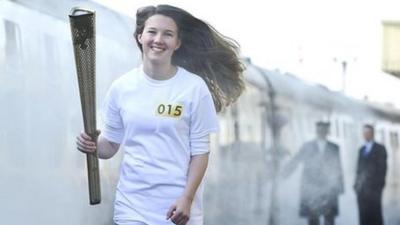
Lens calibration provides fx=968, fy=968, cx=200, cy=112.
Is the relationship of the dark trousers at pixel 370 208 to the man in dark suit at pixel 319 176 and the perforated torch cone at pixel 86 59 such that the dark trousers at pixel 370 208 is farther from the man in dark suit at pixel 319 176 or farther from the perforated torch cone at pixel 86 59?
the perforated torch cone at pixel 86 59

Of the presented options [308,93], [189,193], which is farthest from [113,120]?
[308,93]

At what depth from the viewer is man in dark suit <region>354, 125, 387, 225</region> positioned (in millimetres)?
4441

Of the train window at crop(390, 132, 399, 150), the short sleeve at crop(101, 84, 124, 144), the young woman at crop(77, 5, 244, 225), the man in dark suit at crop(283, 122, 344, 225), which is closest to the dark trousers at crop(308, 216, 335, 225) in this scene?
the man in dark suit at crop(283, 122, 344, 225)

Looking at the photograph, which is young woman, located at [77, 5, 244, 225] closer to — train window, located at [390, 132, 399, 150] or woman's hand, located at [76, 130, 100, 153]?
woman's hand, located at [76, 130, 100, 153]

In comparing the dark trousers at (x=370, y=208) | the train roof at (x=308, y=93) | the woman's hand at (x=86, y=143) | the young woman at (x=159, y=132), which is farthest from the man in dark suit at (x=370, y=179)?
the woman's hand at (x=86, y=143)

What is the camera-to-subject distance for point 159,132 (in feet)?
9.21

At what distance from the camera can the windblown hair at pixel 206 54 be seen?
9.99 ft

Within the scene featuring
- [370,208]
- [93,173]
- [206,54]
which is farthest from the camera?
[370,208]

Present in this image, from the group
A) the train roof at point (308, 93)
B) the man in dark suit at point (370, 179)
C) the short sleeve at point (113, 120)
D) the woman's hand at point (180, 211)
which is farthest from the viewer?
the man in dark suit at point (370, 179)

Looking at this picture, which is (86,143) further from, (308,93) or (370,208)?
(370,208)

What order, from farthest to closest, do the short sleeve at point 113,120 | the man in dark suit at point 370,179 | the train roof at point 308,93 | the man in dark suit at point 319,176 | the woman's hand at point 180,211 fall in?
the man in dark suit at point 370,179 < the man in dark suit at point 319,176 < the train roof at point 308,93 < the short sleeve at point 113,120 < the woman's hand at point 180,211

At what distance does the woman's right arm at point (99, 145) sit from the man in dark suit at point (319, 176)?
1391 millimetres

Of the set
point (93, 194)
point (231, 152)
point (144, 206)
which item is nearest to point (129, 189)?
point (144, 206)

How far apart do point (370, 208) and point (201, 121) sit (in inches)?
74.7
